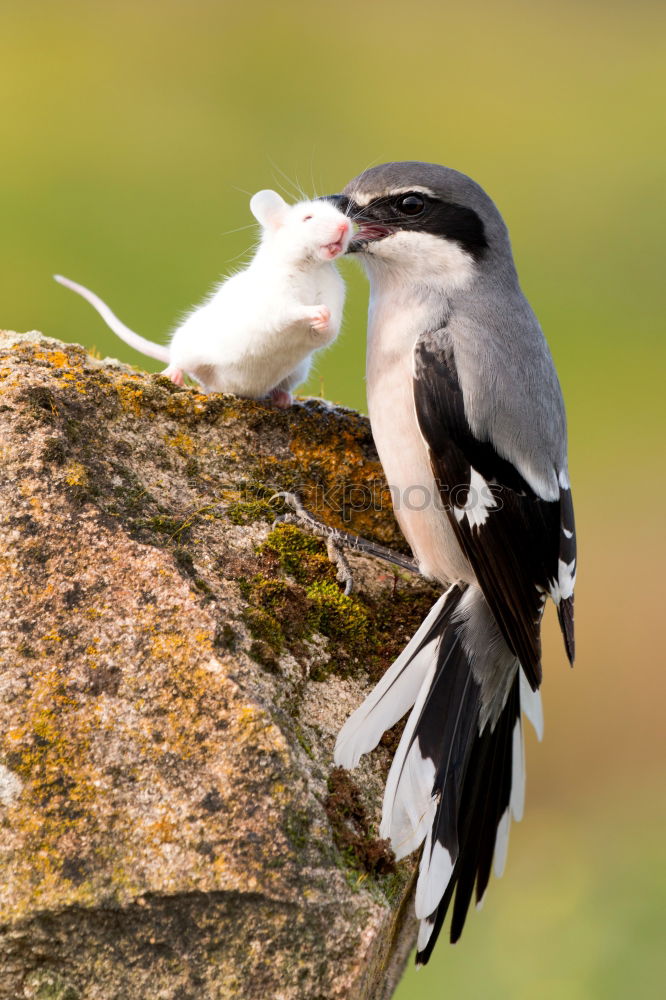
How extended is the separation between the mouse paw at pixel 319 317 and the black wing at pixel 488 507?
0.30 m

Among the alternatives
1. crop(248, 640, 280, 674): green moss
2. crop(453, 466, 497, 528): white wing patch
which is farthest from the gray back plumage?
crop(248, 640, 280, 674): green moss

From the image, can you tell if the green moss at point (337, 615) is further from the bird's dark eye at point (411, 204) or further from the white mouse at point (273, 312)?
the bird's dark eye at point (411, 204)

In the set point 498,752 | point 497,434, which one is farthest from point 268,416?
point 498,752

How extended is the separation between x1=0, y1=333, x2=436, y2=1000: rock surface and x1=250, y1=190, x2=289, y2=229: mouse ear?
85cm

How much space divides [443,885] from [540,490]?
45.3 inches

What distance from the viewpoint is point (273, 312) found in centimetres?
296

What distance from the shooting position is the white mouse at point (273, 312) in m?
2.97

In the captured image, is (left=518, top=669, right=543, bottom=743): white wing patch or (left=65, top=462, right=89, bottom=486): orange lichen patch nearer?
(left=65, top=462, right=89, bottom=486): orange lichen patch

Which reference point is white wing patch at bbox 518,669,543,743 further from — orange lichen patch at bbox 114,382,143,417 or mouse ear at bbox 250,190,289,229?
mouse ear at bbox 250,190,289,229

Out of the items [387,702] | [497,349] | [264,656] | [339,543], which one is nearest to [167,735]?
[264,656]

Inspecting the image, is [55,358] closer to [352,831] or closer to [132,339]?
[132,339]

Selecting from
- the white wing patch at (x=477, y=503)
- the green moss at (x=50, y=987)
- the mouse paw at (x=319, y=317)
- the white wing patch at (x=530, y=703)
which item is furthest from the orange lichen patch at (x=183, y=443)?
the green moss at (x=50, y=987)

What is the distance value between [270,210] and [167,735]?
181cm

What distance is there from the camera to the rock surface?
6.48 ft
